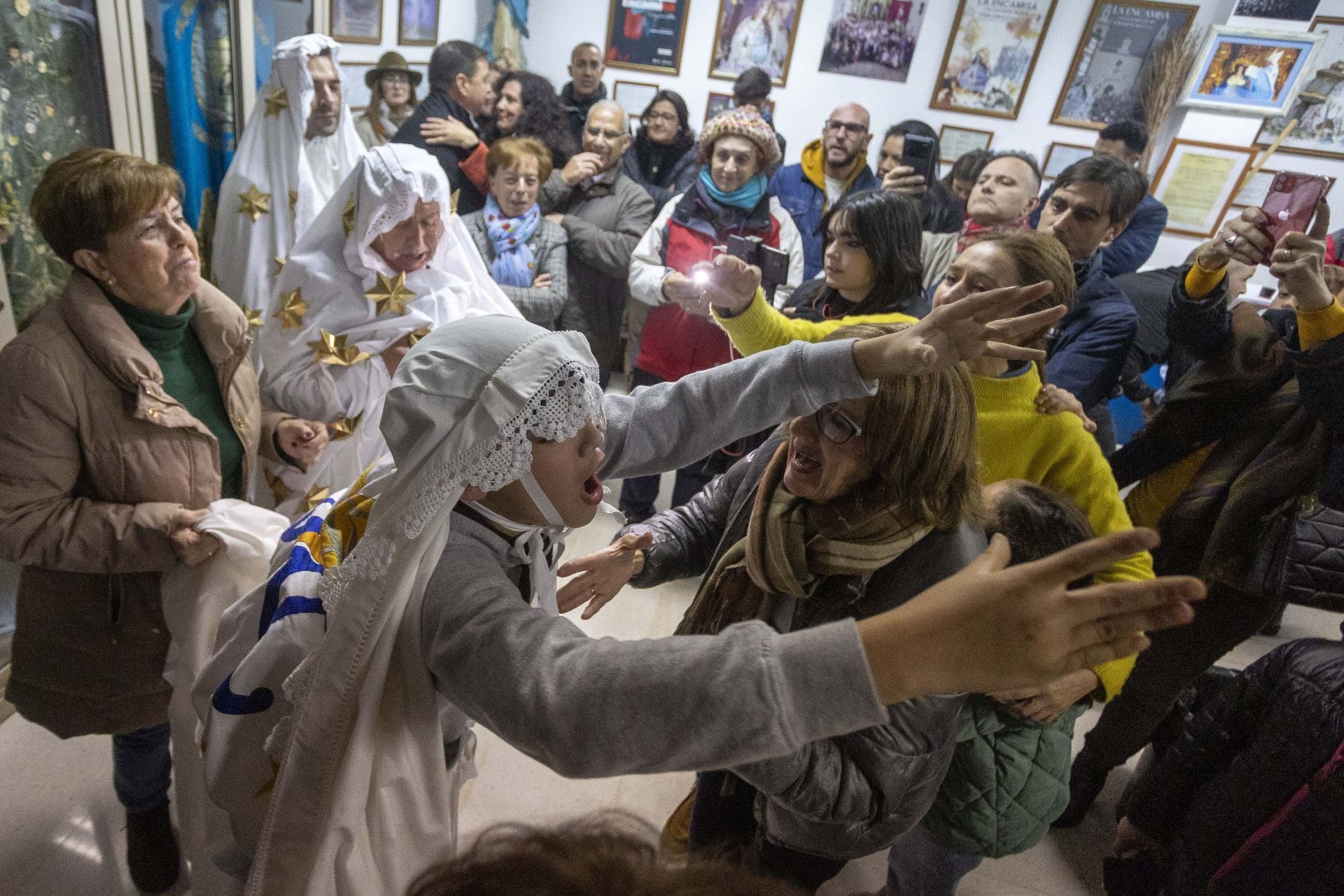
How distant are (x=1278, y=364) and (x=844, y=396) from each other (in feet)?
5.27

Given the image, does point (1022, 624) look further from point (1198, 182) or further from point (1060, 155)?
point (1198, 182)

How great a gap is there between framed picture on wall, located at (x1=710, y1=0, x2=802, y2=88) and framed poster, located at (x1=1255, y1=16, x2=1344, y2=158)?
3.47 m

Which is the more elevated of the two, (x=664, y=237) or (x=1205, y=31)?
(x=1205, y=31)

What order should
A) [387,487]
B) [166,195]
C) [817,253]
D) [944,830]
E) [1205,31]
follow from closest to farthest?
[387,487] → [944,830] → [166,195] → [817,253] → [1205,31]

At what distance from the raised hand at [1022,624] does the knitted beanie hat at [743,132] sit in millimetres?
2750

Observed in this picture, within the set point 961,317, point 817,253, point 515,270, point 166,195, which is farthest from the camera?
point 817,253

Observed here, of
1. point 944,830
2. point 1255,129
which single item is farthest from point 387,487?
point 1255,129

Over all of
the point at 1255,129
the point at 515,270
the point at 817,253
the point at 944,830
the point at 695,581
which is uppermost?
the point at 1255,129

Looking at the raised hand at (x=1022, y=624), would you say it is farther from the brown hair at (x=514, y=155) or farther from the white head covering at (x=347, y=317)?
A: the brown hair at (x=514, y=155)

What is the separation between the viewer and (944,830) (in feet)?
4.74

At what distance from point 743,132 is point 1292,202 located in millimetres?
1925

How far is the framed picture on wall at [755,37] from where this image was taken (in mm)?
5508

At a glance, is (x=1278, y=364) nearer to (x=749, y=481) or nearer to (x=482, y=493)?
(x=749, y=481)

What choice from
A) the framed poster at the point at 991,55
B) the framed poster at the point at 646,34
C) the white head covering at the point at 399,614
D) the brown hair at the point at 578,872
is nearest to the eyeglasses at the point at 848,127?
the framed poster at the point at 991,55
